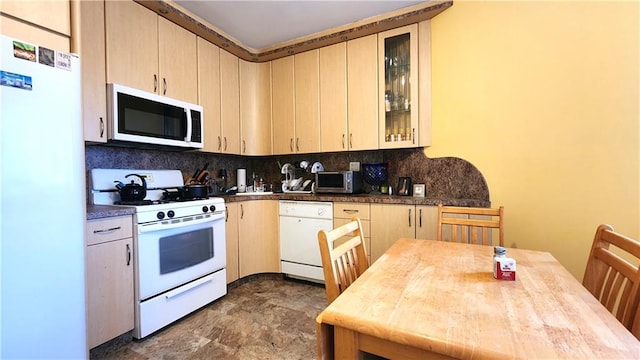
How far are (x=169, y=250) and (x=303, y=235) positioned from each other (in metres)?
1.23

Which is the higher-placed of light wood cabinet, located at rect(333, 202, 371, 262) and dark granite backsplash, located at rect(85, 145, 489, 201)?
dark granite backsplash, located at rect(85, 145, 489, 201)

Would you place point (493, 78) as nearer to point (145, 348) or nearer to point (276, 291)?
point (276, 291)

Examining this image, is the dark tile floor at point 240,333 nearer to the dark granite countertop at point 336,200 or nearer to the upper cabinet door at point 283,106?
the dark granite countertop at point 336,200

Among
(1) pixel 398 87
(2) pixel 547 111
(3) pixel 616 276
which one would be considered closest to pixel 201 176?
(1) pixel 398 87

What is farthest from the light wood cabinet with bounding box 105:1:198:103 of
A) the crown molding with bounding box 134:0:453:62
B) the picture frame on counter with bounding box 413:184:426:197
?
the picture frame on counter with bounding box 413:184:426:197

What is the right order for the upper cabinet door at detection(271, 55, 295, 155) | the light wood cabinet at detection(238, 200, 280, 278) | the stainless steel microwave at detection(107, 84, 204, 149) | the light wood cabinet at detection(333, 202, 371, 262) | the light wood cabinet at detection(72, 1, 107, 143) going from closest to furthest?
the light wood cabinet at detection(72, 1, 107, 143) < the stainless steel microwave at detection(107, 84, 204, 149) < the light wood cabinet at detection(333, 202, 371, 262) < the light wood cabinet at detection(238, 200, 280, 278) < the upper cabinet door at detection(271, 55, 295, 155)

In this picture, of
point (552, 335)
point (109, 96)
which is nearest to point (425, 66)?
point (552, 335)

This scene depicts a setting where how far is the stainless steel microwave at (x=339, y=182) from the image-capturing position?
2744mm

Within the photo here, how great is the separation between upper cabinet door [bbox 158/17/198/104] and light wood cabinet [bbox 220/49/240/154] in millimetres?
335

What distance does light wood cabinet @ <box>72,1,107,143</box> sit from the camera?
1.82 m

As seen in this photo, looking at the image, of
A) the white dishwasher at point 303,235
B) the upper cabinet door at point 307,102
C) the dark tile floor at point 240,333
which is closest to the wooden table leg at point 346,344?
the dark tile floor at point 240,333

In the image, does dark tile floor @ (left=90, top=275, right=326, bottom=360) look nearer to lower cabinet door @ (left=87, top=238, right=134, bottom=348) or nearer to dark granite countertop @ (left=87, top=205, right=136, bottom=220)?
lower cabinet door @ (left=87, top=238, right=134, bottom=348)

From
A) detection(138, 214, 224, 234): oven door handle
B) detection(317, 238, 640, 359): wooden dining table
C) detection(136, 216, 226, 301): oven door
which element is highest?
detection(138, 214, 224, 234): oven door handle

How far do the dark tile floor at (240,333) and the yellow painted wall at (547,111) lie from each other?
184 cm
